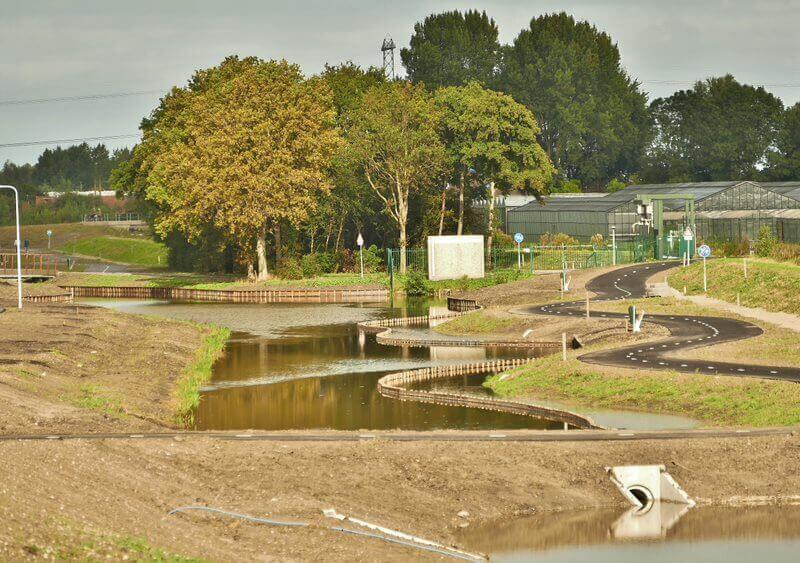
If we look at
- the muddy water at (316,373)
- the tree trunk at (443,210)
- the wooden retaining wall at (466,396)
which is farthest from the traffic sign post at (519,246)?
the wooden retaining wall at (466,396)

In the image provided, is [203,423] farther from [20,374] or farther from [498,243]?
[498,243]

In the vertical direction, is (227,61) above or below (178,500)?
above

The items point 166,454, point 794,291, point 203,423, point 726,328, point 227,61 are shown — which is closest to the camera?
point 166,454

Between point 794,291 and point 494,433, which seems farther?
point 794,291

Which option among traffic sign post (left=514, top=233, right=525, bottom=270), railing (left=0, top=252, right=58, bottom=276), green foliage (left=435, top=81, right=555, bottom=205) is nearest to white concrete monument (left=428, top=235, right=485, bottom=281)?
traffic sign post (left=514, top=233, right=525, bottom=270)

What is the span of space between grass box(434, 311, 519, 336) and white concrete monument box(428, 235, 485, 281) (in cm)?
3426

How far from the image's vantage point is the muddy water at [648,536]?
35562 mm

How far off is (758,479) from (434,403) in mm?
21063

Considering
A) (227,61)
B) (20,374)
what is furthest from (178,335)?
(227,61)

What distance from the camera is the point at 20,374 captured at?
56.8 meters

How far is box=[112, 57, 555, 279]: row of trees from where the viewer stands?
12900cm

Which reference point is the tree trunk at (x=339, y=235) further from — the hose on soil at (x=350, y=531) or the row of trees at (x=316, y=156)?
the hose on soil at (x=350, y=531)

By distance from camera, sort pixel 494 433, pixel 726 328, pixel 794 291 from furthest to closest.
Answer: pixel 794 291
pixel 726 328
pixel 494 433

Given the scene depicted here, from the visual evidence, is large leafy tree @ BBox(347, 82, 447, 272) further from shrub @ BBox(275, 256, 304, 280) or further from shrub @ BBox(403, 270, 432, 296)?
shrub @ BBox(275, 256, 304, 280)
